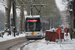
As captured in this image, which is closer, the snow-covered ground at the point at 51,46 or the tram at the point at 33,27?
the snow-covered ground at the point at 51,46

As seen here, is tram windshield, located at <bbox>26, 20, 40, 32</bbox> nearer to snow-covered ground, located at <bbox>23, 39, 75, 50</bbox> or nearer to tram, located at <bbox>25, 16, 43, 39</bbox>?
tram, located at <bbox>25, 16, 43, 39</bbox>

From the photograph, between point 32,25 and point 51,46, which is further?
point 32,25

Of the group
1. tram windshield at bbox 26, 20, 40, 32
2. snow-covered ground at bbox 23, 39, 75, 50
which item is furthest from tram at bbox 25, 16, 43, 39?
snow-covered ground at bbox 23, 39, 75, 50

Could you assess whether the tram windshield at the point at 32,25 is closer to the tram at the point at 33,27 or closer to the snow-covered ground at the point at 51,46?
the tram at the point at 33,27

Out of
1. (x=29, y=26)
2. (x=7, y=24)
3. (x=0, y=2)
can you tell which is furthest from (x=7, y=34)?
(x=29, y=26)

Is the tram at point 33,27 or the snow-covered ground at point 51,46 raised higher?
the tram at point 33,27

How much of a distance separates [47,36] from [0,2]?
478 inches

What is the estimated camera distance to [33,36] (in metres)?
27.0

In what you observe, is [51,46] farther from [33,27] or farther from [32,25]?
[32,25]

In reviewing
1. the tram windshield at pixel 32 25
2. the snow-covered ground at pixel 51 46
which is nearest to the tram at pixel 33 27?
the tram windshield at pixel 32 25

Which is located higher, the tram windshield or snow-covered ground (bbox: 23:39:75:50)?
the tram windshield

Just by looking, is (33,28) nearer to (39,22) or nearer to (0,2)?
(39,22)

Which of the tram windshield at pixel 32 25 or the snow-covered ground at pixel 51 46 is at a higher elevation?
the tram windshield at pixel 32 25

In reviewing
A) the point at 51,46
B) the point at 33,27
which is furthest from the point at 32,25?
the point at 51,46
